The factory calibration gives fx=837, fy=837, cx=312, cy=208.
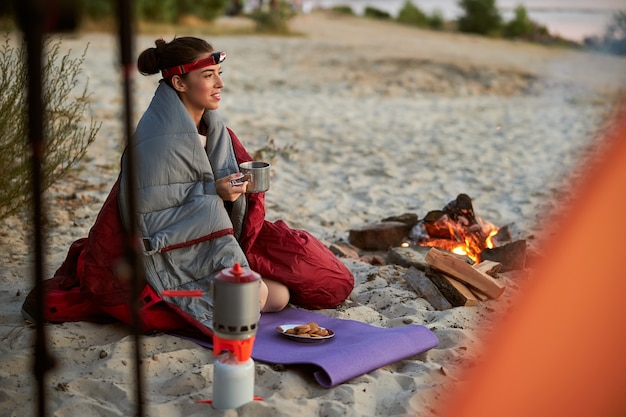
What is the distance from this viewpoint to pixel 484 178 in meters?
7.28

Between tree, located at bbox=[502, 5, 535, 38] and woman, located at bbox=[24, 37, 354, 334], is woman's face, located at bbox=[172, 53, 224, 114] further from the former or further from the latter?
tree, located at bbox=[502, 5, 535, 38]

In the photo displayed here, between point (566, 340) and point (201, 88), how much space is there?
2002mm

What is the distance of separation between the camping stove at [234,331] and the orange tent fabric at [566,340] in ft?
2.58

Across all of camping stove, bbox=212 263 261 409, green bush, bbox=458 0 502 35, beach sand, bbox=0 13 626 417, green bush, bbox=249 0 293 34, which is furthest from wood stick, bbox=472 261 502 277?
green bush, bbox=458 0 502 35

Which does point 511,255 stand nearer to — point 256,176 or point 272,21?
point 256,176

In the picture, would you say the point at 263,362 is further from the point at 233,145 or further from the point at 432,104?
the point at 432,104

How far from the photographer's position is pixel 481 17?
74.1 ft

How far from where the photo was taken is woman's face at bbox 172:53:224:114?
3.73 meters

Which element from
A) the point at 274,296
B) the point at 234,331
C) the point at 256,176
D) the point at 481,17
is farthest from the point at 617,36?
the point at 234,331

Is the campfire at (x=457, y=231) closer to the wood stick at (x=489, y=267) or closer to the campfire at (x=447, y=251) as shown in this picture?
the campfire at (x=447, y=251)

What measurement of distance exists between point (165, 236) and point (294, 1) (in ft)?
81.1

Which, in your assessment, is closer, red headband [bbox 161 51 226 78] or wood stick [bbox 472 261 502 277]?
red headband [bbox 161 51 226 78]

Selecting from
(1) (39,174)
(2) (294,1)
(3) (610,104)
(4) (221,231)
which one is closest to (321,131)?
(3) (610,104)

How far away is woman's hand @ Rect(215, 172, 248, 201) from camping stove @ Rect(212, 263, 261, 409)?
2.66 feet
